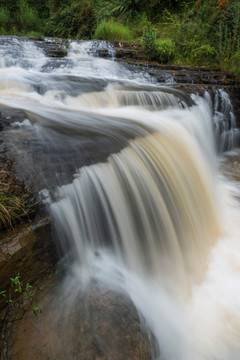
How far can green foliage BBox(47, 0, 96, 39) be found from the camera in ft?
37.1

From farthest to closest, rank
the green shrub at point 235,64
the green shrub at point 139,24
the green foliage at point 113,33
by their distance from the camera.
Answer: the green shrub at point 139,24 < the green foliage at point 113,33 < the green shrub at point 235,64

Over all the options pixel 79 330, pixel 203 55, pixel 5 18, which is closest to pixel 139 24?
pixel 203 55

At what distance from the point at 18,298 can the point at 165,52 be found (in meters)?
7.69

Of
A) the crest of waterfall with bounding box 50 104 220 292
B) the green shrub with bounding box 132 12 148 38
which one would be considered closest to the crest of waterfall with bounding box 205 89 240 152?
the crest of waterfall with bounding box 50 104 220 292

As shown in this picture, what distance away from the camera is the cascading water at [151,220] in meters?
1.96

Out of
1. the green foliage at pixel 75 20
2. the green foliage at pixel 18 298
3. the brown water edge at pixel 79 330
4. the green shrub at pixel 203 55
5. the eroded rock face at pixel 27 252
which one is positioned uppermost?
the green foliage at pixel 75 20

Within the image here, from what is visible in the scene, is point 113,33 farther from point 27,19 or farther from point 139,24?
point 27,19

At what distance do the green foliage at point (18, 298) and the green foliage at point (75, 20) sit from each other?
12.1 m

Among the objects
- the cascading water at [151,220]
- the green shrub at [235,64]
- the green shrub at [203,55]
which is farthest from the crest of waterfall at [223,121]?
the green shrub at [203,55]

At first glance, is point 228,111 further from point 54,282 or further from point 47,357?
point 47,357

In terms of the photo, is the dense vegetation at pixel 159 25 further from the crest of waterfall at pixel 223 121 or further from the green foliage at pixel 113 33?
the crest of waterfall at pixel 223 121

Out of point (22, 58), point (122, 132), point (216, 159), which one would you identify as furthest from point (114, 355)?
point (22, 58)

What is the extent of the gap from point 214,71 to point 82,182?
6235 millimetres

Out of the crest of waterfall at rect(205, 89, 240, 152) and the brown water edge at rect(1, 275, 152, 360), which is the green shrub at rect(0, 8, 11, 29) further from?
the brown water edge at rect(1, 275, 152, 360)
